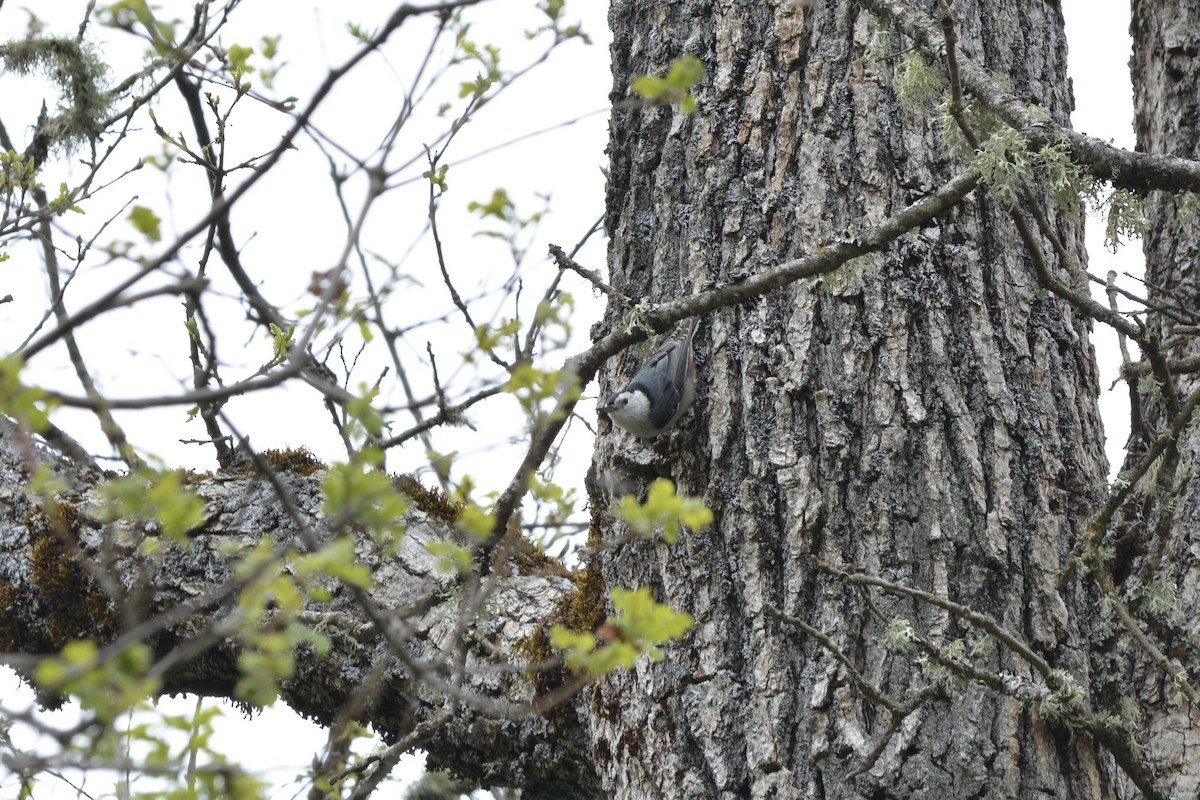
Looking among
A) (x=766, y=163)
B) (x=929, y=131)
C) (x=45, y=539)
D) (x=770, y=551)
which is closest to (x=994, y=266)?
(x=929, y=131)

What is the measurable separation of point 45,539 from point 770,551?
1.98 metres

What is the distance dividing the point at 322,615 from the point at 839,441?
1267 millimetres

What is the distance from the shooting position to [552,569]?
2.94 metres

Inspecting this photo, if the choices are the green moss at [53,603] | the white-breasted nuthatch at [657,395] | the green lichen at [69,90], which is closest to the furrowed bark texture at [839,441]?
the white-breasted nuthatch at [657,395]

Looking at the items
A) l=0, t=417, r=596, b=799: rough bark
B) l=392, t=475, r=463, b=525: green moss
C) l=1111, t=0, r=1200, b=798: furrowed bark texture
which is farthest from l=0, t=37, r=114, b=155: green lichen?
l=1111, t=0, r=1200, b=798: furrowed bark texture

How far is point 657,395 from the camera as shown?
95.9 inches

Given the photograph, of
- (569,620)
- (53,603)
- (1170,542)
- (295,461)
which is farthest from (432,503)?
(1170,542)

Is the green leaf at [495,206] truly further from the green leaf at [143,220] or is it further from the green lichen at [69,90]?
the green lichen at [69,90]

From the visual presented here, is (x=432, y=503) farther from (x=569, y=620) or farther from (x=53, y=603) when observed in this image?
(x=53, y=603)

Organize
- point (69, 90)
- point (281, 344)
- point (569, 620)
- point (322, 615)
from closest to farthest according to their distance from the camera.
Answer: point (281, 344)
point (569, 620)
point (322, 615)
point (69, 90)

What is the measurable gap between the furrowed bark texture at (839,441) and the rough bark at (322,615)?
0.35 m

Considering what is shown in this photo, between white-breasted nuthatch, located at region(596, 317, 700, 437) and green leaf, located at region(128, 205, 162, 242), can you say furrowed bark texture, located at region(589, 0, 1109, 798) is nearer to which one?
white-breasted nuthatch, located at region(596, 317, 700, 437)

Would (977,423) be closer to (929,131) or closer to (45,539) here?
(929,131)

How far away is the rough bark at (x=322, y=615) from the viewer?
2.55 meters
